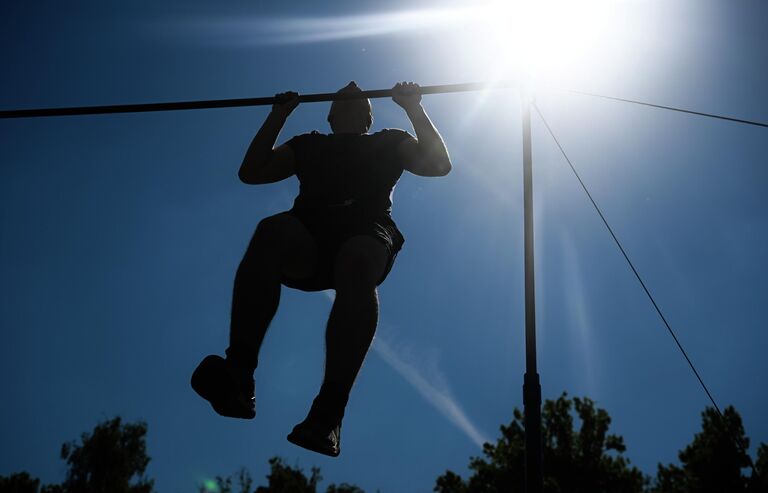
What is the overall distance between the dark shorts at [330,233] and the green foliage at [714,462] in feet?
61.4

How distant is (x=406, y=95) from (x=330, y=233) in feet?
3.39

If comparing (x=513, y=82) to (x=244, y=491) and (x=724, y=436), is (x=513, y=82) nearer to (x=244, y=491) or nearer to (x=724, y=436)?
(x=724, y=436)

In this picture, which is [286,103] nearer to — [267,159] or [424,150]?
[267,159]

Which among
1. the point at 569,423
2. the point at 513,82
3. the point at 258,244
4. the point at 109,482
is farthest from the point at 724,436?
the point at 109,482

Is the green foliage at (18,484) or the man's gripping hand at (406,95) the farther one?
the green foliage at (18,484)

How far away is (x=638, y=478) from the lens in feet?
72.3

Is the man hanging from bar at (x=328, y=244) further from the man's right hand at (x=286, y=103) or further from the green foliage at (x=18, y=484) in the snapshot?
the green foliage at (x=18, y=484)

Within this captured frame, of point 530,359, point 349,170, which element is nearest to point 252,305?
point 349,170

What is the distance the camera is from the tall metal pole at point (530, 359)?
2688mm

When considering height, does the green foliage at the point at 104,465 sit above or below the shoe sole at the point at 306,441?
above

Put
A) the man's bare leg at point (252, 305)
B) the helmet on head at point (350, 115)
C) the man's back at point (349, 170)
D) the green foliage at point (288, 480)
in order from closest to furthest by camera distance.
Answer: the man's bare leg at point (252, 305) → the man's back at point (349, 170) → the helmet on head at point (350, 115) → the green foliage at point (288, 480)

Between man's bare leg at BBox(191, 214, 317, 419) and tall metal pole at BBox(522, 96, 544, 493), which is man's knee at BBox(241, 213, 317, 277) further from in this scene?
tall metal pole at BBox(522, 96, 544, 493)

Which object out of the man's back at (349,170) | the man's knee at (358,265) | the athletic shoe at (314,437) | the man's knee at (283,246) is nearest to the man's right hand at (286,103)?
the man's back at (349,170)

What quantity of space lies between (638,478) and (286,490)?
2073 cm
